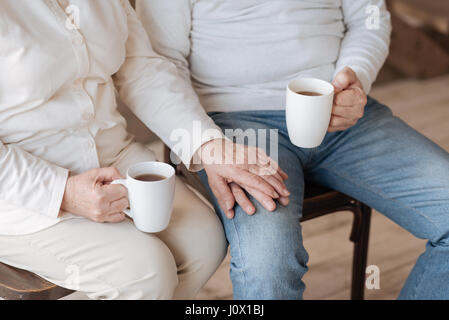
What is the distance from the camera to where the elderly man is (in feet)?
3.56

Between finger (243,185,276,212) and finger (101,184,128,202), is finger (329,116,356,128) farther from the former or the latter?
finger (101,184,128,202)

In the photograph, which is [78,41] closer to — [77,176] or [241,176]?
[77,176]

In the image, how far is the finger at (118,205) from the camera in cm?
92

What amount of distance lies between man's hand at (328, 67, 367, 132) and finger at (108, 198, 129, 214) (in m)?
0.45

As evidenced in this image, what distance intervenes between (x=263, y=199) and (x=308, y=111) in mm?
185

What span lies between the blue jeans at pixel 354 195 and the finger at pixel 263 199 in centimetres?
1

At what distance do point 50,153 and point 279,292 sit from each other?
0.49 m

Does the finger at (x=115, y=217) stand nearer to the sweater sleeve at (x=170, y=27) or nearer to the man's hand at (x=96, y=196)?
the man's hand at (x=96, y=196)

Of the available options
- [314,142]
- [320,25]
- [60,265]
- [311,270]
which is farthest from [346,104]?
[311,270]

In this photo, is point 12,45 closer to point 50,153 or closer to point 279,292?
point 50,153

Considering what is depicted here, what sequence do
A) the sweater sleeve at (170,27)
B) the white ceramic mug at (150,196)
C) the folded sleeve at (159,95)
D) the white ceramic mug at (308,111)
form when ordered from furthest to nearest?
the sweater sleeve at (170,27)
the folded sleeve at (159,95)
the white ceramic mug at (308,111)
the white ceramic mug at (150,196)

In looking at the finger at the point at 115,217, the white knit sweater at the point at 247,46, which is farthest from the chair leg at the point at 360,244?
the finger at the point at 115,217

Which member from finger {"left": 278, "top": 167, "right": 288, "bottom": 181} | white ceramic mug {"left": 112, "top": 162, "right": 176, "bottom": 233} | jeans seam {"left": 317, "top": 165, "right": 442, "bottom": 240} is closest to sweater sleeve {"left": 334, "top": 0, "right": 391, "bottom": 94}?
jeans seam {"left": 317, "top": 165, "right": 442, "bottom": 240}

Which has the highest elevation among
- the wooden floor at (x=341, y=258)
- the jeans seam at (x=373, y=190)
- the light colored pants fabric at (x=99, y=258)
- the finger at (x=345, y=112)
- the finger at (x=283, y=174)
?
the finger at (x=345, y=112)
